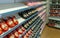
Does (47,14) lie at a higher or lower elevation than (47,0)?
lower

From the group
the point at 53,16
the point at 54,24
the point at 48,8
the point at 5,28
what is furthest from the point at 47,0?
the point at 5,28

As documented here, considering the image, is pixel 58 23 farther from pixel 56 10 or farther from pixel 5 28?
pixel 5 28

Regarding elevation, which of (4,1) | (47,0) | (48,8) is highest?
(4,1)

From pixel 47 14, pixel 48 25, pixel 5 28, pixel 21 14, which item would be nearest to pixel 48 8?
pixel 47 14

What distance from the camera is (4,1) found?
2512 mm

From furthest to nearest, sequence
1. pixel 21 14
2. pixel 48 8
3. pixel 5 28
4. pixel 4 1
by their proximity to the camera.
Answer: pixel 48 8
pixel 21 14
pixel 4 1
pixel 5 28

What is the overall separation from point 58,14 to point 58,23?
476 millimetres

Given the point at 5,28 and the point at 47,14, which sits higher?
the point at 5,28

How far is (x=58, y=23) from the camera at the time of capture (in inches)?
234

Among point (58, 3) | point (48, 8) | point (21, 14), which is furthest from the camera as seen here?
point (48, 8)

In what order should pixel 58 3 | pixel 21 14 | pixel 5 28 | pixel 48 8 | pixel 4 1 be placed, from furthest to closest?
pixel 48 8, pixel 58 3, pixel 21 14, pixel 4 1, pixel 5 28

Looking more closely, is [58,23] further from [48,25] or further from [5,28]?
[5,28]

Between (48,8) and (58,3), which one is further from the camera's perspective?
(48,8)

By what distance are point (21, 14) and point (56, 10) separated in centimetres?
357
